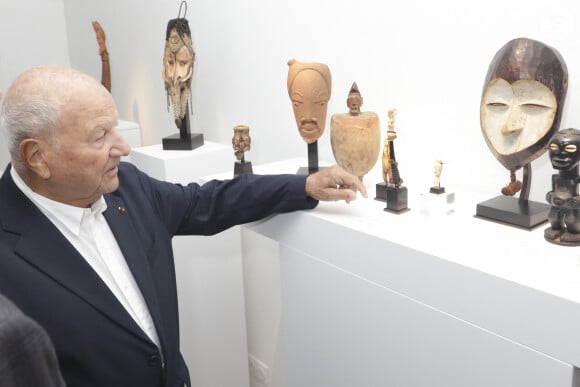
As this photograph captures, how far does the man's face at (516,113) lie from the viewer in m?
1.24

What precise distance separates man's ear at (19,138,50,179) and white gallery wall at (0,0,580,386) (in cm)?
101

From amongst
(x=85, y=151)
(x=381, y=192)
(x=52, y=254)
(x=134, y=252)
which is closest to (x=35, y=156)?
(x=85, y=151)

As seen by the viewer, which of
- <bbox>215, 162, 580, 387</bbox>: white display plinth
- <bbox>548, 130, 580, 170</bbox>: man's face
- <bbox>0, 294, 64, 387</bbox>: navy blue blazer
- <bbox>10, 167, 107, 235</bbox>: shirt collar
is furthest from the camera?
<bbox>10, 167, 107, 235</bbox>: shirt collar

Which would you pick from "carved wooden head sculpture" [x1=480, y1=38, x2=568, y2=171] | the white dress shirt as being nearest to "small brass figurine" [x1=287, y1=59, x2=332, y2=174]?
"carved wooden head sculpture" [x1=480, y1=38, x2=568, y2=171]

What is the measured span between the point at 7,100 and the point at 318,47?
1094 mm

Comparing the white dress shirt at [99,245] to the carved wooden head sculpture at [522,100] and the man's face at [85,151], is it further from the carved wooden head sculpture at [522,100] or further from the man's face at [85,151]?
the carved wooden head sculpture at [522,100]

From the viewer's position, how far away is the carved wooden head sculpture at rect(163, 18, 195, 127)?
88.0 inches

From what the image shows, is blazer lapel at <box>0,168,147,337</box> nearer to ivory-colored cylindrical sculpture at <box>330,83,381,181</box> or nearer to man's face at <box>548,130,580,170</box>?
ivory-colored cylindrical sculpture at <box>330,83,381,181</box>

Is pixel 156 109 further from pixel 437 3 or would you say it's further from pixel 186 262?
pixel 437 3

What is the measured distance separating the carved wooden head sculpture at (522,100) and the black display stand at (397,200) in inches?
9.7

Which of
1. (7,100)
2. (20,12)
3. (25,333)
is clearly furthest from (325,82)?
(20,12)

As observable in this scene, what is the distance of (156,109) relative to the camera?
126 inches

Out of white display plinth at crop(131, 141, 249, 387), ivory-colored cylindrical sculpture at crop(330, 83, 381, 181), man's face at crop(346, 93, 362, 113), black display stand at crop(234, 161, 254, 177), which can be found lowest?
white display plinth at crop(131, 141, 249, 387)

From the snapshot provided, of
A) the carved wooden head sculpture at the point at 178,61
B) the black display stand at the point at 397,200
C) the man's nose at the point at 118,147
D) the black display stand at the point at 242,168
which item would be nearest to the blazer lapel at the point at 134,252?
the man's nose at the point at 118,147
